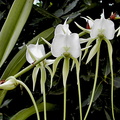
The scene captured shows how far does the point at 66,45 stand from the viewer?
56 cm

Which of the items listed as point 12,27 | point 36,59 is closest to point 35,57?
point 36,59

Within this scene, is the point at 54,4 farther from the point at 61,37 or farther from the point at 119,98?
the point at 61,37

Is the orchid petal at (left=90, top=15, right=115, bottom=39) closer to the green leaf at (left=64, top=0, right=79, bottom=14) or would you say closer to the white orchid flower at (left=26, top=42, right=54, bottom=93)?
the white orchid flower at (left=26, top=42, right=54, bottom=93)

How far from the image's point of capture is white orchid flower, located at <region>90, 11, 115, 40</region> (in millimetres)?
581

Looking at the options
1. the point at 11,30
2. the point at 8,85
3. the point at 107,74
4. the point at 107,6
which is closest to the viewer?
the point at 8,85

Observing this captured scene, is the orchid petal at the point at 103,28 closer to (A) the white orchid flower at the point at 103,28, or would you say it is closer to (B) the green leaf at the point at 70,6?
(A) the white orchid flower at the point at 103,28

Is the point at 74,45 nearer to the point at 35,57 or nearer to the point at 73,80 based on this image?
the point at 35,57

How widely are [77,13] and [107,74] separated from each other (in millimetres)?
196

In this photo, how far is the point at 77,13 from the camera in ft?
3.02

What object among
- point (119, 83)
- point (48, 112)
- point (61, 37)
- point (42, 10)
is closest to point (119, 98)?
point (119, 83)

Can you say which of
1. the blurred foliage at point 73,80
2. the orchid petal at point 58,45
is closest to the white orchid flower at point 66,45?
the orchid petal at point 58,45

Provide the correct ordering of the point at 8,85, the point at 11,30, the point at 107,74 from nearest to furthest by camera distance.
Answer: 1. the point at 8,85
2. the point at 11,30
3. the point at 107,74

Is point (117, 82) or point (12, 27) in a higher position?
point (12, 27)

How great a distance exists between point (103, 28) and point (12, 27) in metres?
0.22
